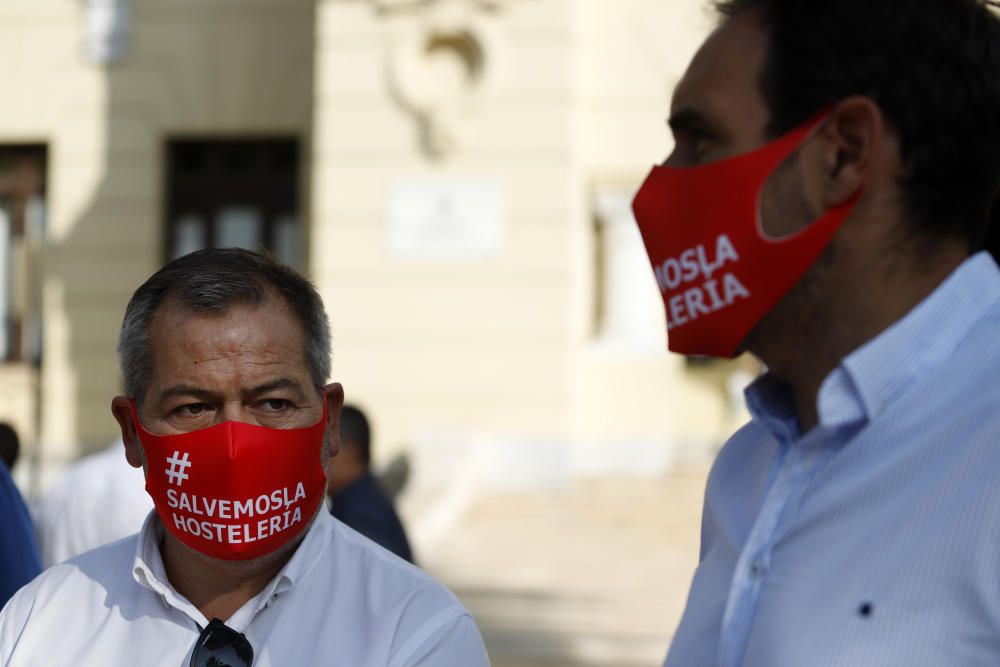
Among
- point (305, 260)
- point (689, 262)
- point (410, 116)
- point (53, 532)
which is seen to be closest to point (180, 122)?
point (305, 260)

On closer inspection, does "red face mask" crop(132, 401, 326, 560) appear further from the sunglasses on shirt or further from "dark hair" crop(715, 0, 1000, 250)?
"dark hair" crop(715, 0, 1000, 250)

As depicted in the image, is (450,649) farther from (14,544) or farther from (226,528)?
(14,544)

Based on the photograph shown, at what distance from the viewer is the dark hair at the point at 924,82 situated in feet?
5.51

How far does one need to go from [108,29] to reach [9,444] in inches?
568

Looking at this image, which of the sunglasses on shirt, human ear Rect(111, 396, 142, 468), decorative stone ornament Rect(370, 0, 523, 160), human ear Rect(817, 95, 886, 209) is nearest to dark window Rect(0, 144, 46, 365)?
decorative stone ornament Rect(370, 0, 523, 160)

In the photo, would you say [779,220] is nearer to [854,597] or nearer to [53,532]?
[854,597]

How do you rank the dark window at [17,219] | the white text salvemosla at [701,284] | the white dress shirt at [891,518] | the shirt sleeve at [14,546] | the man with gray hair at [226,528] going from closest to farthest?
the white dress shirt at [891,518]
the white text salvemosla at [701,284]
the man with gray hair at [226,528]
the shirt sleeve at [14,546]
the dark window at [17,219]

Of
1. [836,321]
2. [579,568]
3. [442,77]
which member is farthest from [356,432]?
[442,77]

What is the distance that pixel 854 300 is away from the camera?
1744mm

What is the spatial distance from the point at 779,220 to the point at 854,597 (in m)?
0.49

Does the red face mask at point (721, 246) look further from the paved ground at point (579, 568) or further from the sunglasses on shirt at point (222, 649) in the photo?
the paved ground at point (579, 568)

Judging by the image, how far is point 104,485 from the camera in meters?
4.50

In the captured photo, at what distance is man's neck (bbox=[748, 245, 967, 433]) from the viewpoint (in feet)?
5.69

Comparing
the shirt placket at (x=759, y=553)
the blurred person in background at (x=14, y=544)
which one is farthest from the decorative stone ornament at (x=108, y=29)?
the shirt placket at (x=759, y=553)
